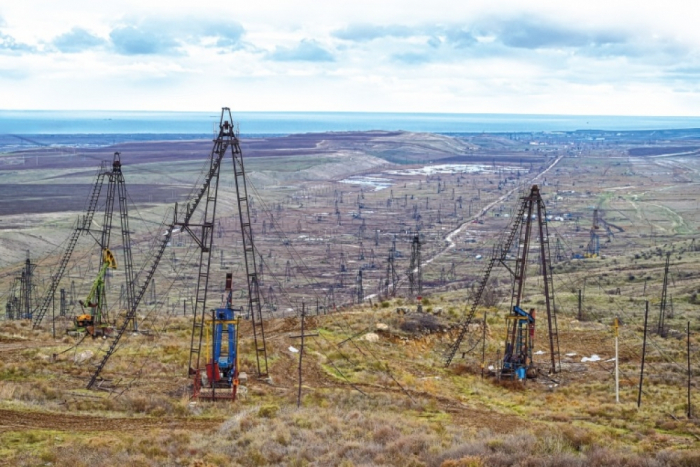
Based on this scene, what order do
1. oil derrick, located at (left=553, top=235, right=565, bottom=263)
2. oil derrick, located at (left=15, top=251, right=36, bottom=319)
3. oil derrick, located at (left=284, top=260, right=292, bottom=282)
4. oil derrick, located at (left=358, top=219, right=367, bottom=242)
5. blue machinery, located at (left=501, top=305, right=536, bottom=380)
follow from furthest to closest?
1. oil derrick, located at (left=358, top=219, right=367, bottom=242)
2. oil derrick, located at (left=553, top=235, right=565, bottom=263)
3. oil derrick, located at (left=284, top=260, right=292, bottom=282)
4. oil derrick, located at (left=15, top=251, right=36, bottom=319)
5. blue machinery, located at (left=501, top=305, right=536, bottom=380)

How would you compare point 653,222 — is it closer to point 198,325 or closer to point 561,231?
point 561,231

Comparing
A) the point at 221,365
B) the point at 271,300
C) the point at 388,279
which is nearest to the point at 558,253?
the point at 388,279

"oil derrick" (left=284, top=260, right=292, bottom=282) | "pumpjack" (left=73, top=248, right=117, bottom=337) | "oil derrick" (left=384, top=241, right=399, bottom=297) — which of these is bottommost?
"oil derrick" (left=284, top=260, right=292, bottom=282)

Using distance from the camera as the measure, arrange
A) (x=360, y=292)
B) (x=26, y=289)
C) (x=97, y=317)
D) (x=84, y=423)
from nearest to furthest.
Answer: (x=84, y=423)
(x=97, y=317)
(x=26, y=289)
(x=360, y=292)

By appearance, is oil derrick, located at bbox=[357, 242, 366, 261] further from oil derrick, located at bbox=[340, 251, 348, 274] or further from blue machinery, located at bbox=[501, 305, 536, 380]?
blue machinery, located at bbox=[501, 305, 536, 380]

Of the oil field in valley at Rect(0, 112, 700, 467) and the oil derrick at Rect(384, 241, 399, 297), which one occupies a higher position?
the oil field in valley at Rect(0, 112, 700, 467)

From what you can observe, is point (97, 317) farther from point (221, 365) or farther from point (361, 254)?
point (361, 254)

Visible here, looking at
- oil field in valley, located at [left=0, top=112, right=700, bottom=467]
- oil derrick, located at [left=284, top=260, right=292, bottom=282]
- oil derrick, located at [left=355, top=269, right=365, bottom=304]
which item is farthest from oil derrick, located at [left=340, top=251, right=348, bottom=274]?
oil field in valley, located at [left=0, top=112, right=700, bottom=467]

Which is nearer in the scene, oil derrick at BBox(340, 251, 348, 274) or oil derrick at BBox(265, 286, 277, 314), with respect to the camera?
oil derrick at BBox(265, 286, 277, 314)

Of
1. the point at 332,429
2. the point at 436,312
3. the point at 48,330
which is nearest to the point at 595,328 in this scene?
the point at 436,312
